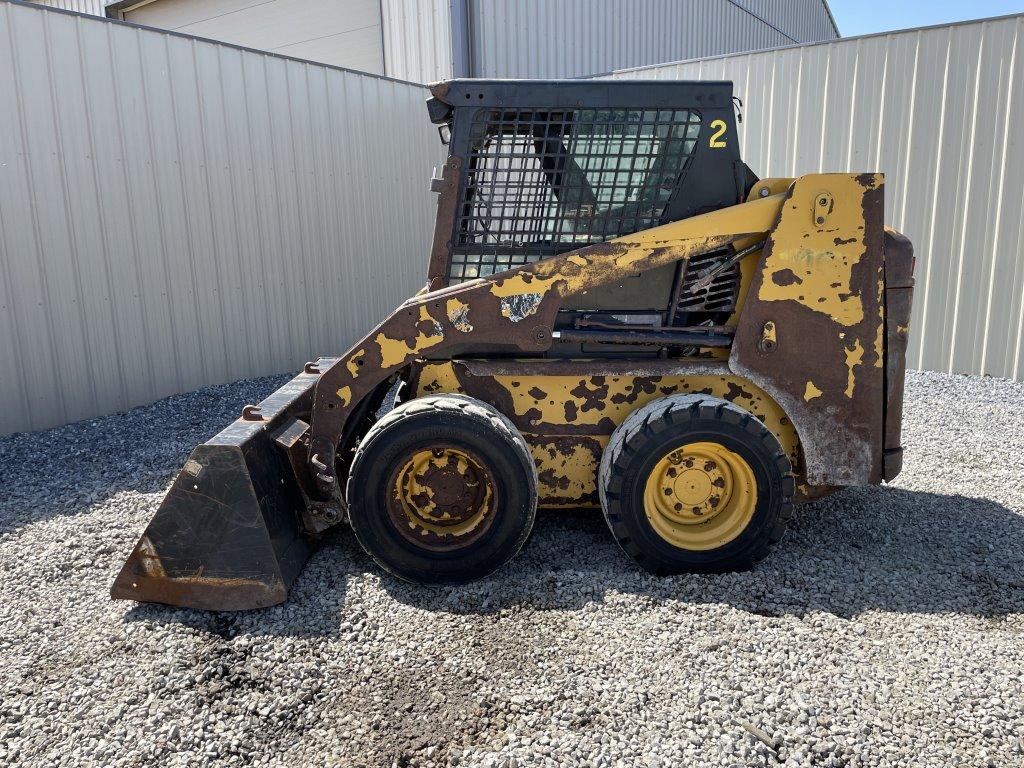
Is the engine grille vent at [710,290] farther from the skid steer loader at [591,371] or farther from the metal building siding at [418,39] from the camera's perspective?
the metal building siding at [418,39]

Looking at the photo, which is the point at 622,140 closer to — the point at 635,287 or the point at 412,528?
the point at 635,287

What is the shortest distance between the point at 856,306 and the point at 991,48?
604 centimetres

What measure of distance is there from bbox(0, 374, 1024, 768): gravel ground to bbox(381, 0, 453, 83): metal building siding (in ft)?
27.3

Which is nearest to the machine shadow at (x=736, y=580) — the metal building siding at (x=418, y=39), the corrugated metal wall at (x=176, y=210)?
the corrugated metal wall at (x=176, y=210)

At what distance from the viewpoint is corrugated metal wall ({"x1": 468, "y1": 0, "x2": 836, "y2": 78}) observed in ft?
35.7

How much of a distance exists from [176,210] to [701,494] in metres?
6.12

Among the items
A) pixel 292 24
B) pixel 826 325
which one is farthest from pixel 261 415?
pixel 292 24

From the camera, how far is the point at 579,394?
12.4ft

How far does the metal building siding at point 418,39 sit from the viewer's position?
10391mm

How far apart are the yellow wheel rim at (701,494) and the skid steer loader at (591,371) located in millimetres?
11

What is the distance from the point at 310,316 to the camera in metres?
8.88

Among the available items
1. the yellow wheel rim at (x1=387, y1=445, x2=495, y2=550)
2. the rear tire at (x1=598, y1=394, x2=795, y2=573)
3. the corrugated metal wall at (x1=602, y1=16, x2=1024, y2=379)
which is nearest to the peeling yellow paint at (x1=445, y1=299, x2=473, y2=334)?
the yellow wheel rim at (x1=387, y1=445, x2=495, y2=550)

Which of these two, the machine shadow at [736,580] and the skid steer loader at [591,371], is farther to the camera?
the skid steer loader at [591,371]

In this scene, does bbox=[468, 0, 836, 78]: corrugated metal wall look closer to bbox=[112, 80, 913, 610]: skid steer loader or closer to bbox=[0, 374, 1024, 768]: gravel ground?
bbox=[112, 80, 913, 610]: skid steer loader
